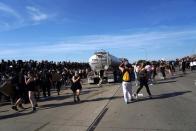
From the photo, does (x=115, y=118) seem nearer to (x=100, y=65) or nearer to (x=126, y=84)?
(x=126, y=84)

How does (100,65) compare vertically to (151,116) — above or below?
above

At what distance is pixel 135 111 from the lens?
45.9ft

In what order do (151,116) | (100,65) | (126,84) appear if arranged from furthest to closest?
1. (100,65)
2. (126,84)
3. (151,116)

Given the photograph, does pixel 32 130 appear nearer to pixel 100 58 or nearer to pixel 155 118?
pixel 155 118

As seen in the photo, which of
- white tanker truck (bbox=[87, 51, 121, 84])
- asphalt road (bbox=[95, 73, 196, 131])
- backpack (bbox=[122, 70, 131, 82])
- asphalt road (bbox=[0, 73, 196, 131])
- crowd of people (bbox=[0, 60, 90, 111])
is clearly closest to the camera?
asphalt road (bbox=[95, 73, 196, 131])

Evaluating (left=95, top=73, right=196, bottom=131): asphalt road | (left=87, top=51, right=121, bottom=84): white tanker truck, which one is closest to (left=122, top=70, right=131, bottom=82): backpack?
(left=95, top=73, right=196, bottom=131): asphalt road

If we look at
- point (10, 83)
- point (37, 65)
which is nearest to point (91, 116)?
Result: point (10, 83)

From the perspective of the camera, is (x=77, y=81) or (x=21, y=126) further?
(x=77, y=81)

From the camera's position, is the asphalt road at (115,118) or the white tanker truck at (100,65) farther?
the white tanker truck at (100,65)

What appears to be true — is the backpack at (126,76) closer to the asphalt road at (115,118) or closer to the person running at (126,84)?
the person running at (126,84)

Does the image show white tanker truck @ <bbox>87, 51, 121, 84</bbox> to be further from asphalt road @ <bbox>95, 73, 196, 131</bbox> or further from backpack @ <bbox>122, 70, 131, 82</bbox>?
asphalt road @ <bbox>95, 73, 196, 131</bbox>

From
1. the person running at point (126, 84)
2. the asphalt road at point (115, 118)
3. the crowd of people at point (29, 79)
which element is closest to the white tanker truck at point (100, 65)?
the crowd of people at point (29, 79)

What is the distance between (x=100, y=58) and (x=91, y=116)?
2511cm

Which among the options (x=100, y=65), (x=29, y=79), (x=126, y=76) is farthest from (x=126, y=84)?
(x=100, y=65)
